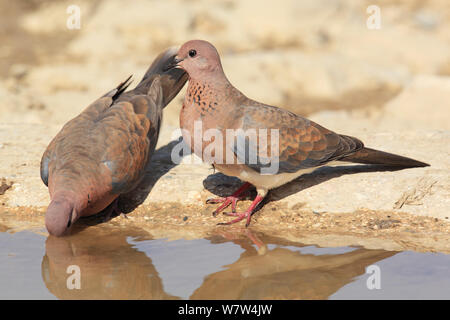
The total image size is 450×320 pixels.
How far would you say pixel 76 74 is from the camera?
32.5 feet

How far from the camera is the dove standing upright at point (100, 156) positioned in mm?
4426

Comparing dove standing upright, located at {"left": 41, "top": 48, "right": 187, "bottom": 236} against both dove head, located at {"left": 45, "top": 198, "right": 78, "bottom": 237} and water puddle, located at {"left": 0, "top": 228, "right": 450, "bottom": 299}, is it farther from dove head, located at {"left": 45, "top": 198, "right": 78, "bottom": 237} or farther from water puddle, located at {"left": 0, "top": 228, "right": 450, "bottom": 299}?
water puddle, located at {"left": 0, "top": 228, "right": 450, "bottom": 299}

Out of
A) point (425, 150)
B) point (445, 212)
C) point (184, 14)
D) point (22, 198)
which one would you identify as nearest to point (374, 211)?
point (445, 212)

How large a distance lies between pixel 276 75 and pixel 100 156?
588 cm

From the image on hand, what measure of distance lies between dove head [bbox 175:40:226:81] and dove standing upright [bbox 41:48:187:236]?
12.4 inches

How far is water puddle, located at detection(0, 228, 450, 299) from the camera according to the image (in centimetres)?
363

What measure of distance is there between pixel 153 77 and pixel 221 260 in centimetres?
234

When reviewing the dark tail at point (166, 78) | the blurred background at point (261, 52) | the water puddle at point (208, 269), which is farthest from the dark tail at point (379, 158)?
the blurred background at point (261, 52)

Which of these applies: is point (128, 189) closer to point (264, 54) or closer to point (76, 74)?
point (76, 74)

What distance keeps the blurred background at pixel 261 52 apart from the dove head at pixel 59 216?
4010mm

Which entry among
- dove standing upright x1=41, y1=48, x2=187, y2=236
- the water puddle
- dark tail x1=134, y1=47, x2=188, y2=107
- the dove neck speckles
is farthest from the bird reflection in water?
dark tail x1=134, y1=47, x2=188, y2=107

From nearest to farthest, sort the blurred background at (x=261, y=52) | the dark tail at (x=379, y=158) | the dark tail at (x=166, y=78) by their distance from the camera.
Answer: the dark tail at (x=379, y=158), the dark tail at (x=166, y=78), the blurred background at (x=261, y=52)

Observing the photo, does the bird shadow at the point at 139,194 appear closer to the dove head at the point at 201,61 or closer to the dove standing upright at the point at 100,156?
the dove standing upright at the point at 100,156

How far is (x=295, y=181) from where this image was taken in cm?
522
